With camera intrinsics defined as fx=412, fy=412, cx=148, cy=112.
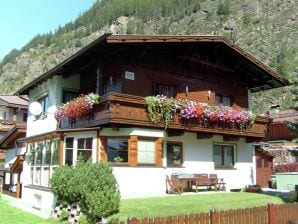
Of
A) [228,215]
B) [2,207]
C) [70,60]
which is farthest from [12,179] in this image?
[228,215]

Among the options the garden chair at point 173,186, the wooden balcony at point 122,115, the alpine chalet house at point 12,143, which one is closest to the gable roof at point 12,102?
the alpine chalet house at point 12,143

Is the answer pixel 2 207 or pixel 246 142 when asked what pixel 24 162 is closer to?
pixel 2 207

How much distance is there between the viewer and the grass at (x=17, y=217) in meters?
15.8

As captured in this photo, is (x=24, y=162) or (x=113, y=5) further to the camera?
(x=113, y=5)

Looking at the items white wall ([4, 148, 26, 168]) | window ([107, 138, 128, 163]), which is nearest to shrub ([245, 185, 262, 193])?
window ([107, 138, 128, 163])

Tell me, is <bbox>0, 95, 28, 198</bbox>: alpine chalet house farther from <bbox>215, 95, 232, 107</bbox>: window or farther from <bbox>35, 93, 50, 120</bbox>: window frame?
<bbox>215, 95, 232, 107</bbox>: window

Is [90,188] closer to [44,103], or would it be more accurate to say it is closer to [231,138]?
[231,138]

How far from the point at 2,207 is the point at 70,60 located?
8.01 metres

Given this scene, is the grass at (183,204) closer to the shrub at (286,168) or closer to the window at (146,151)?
the window at (146,151)

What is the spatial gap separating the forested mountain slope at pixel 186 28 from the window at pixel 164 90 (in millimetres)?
6041

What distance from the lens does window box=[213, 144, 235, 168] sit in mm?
22516

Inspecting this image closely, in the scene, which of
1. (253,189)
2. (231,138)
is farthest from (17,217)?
(253,189)

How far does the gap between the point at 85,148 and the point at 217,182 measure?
7.22 metres

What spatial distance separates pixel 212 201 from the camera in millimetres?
16438
